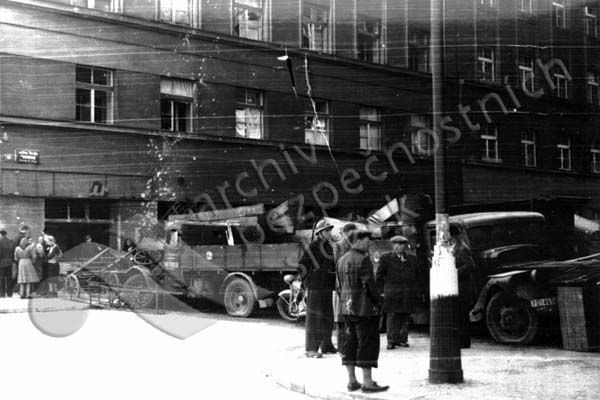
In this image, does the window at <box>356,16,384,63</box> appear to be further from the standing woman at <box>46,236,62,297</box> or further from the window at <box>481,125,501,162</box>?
the standing woman at <box>46,236,62,297</box>

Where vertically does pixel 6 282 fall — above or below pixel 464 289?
below

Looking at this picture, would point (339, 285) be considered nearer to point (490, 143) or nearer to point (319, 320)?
point (319, 320)

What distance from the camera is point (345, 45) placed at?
2748cm

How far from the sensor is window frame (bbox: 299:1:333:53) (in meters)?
26.6

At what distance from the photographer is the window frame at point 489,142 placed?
31.6m

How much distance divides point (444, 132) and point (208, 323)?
813cm

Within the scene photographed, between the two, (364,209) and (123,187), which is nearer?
(123,187)

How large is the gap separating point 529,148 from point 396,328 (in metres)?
23.7

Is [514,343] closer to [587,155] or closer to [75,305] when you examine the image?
[75,305]

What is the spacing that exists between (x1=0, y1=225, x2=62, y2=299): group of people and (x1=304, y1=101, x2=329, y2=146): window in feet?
34.7

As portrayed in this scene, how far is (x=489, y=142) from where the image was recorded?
31.8 meters

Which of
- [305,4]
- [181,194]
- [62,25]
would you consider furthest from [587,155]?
[62,25]

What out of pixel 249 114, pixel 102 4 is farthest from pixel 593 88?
pixel 102 4

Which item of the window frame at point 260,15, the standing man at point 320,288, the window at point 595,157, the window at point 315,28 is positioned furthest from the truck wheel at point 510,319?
the window at point 595,157
